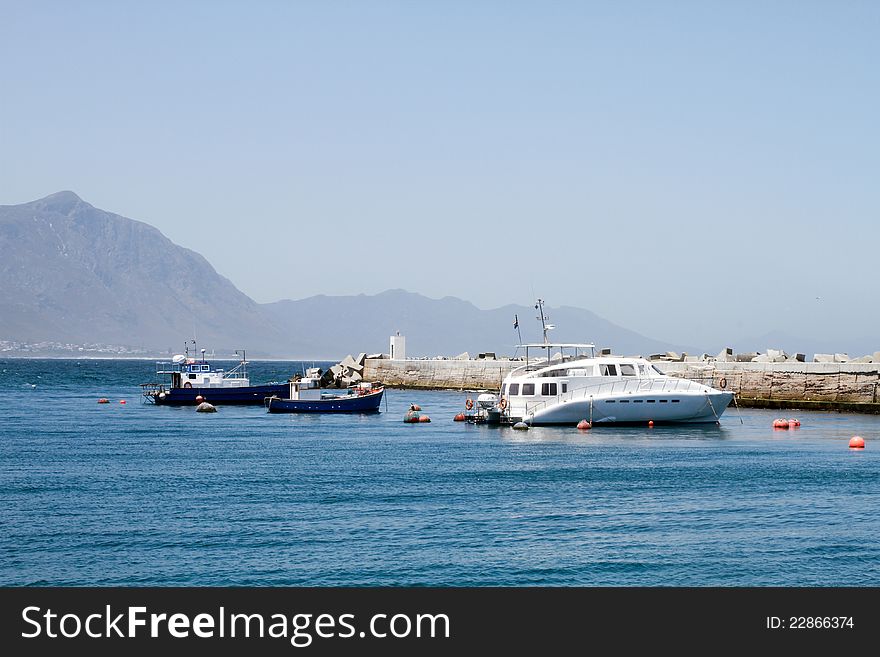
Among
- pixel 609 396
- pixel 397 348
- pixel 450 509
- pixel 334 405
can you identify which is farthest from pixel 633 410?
pixel 397 348

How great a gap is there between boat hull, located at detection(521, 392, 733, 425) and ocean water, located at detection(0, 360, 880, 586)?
1.19 meters

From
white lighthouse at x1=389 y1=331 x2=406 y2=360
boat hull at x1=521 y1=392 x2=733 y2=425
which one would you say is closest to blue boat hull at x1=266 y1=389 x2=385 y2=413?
boat hull at x1=521 y1=392 x2=733 y2=425

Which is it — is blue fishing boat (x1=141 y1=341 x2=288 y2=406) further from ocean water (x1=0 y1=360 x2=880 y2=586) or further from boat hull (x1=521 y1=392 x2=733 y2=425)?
boat hull (x1=521 y1=392 x2=733 y2=425)

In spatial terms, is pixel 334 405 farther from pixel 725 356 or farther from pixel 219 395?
pixel 725 356

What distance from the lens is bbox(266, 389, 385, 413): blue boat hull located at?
7188 cm

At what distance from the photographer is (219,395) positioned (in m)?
82.6

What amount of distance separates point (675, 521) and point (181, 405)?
62.2m

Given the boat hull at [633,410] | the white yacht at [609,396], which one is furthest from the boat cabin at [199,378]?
the boat hull at [633,410]

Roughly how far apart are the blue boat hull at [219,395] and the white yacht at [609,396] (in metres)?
32.3

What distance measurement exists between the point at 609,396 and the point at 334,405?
82.1 ft

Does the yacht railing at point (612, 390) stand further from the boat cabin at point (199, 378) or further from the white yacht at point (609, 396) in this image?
the boat cabin at point (199, 378)

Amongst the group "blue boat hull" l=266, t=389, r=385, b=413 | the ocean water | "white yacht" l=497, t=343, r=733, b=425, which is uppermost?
"white yacht" l=497, t=343, r=733, b=425

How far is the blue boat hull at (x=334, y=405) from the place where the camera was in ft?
236

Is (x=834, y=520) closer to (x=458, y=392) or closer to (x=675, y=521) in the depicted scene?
(x=675, y=521)
